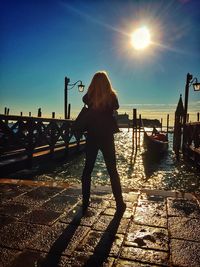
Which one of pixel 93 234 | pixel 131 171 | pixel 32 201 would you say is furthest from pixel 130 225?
pixel 131 171

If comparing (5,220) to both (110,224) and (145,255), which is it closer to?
(110,224)

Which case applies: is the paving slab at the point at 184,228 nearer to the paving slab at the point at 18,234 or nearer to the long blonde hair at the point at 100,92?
the paving slab at the point at 18,234

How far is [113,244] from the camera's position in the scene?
257 centimetres

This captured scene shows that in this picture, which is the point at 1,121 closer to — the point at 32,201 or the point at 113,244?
the point at 32,201

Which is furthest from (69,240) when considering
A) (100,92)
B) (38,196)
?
(100,92)

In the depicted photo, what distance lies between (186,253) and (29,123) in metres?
6.48

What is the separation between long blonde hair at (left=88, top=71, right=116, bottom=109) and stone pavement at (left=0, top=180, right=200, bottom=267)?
145cm

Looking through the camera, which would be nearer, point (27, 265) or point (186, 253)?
point (27, 265)

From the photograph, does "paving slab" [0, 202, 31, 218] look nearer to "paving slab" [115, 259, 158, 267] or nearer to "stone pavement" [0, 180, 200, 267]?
"stone pavement" [0, 180, 200, 267]

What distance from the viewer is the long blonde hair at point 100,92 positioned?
135 inches

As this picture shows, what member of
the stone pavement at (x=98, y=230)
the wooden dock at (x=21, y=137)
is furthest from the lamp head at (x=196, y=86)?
the stone pavement at (x=98, y=230)

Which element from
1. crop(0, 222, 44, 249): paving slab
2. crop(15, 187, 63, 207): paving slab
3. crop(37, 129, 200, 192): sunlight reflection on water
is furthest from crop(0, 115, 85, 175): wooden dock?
crop(0, 222, 44, 249): paving slab

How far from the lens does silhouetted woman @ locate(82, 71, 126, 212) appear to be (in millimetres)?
3441

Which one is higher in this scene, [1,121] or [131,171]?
[1,121]
